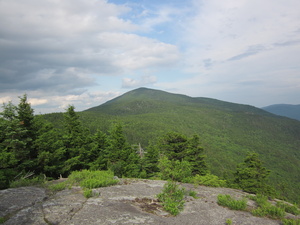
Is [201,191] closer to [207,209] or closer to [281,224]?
[207,209]

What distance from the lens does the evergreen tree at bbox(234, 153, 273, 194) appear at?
25.5 m

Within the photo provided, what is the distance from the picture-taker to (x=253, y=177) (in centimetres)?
2634

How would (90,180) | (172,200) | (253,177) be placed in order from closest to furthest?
1. (172,200)
2. (90,180)
3. (253,177)

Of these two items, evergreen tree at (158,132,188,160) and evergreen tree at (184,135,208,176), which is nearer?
evergreen tree at (184,135,208,176)

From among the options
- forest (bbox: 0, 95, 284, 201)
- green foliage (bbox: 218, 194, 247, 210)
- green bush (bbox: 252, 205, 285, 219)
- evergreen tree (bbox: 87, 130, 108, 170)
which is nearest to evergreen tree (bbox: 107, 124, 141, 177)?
forest (bbox: 0, 95, 284, 201)

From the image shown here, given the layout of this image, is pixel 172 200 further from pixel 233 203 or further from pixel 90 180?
pixel 90 180

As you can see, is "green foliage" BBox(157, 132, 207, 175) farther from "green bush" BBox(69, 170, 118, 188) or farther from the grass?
the grass

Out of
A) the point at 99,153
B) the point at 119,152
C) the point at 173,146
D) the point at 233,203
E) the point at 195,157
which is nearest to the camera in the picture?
the point at 233,203

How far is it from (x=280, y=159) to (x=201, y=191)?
185303 mm

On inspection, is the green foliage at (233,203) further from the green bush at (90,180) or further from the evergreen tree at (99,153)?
the evergreen tree at (99,153)

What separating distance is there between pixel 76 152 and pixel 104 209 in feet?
65.3

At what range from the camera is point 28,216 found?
5.38 metres

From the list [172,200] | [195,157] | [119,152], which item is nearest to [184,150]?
[195,157]

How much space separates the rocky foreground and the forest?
5758 millimetres
